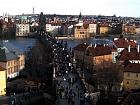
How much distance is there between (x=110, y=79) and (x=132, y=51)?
7863 millimetres

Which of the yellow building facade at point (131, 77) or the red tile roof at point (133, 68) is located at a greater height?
the red tile roof at point (133, 68)

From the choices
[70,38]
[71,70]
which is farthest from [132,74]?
[70,38]

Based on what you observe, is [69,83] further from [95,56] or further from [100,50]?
[100,50]

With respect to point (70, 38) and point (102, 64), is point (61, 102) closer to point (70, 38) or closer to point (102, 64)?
point (102, 64)

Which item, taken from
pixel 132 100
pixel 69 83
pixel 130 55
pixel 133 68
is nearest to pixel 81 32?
pixel 130 55

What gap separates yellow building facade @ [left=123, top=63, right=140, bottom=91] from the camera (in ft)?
73.4

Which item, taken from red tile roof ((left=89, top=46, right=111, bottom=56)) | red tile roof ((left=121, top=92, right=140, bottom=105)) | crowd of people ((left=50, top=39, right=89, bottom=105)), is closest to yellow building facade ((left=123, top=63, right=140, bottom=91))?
crowd of people ((left=50, top=39, right=89, bottom=105))

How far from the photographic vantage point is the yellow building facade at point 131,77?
73.4ft

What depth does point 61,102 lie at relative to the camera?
13.4 m

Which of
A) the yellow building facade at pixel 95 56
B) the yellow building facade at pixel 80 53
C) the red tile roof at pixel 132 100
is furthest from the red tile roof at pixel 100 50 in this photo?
the red tile roof at pixel 132 100

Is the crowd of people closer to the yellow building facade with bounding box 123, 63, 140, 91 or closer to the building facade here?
the yellow building facade with bounding box 123, 63, 140, 91

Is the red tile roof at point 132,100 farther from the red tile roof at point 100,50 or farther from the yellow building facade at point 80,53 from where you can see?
the yellow building facade at point 80,53

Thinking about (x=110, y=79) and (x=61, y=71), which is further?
(x=110, y=79)

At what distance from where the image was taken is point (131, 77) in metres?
22.6
